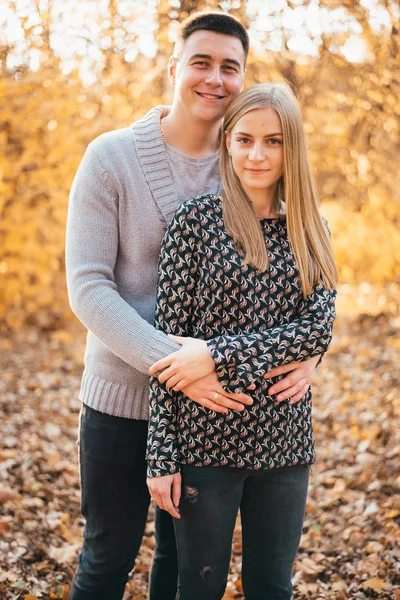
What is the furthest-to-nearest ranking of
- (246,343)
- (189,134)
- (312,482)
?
(312,482), (189,134), (246,343)

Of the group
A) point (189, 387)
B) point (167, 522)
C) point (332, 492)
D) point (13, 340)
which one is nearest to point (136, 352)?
point (189, 387)

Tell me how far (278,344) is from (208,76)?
93cm

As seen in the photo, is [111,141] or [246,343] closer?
[246,343]

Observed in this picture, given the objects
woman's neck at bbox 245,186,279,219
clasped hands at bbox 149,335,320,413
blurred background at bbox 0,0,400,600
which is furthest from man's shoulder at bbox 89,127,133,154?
blurred background at bbox 0,0,400,600

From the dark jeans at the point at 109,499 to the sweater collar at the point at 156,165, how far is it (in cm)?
72

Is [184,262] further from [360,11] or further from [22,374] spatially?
[22,374]

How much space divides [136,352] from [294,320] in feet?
1.60

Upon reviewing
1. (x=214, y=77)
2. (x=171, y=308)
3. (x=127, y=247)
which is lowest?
(x=171, y=308)

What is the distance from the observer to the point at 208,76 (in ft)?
7.43

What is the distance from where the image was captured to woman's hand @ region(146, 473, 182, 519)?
1.99 metres

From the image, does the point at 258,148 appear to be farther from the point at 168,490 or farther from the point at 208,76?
the point at 168,490

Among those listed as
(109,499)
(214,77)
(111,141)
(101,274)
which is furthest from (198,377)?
(214,77)

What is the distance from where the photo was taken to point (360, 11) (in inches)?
154

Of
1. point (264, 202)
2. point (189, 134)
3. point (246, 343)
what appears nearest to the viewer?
point (246, 343)
